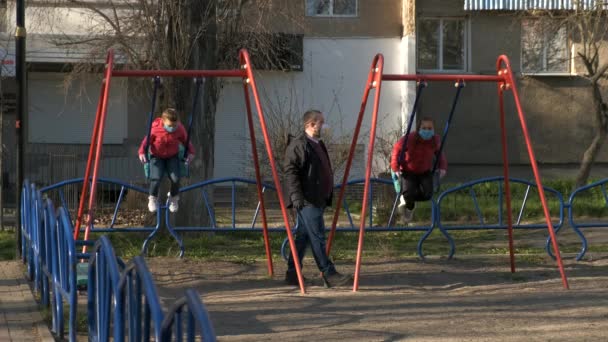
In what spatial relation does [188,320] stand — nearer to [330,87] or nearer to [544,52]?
[330,87]

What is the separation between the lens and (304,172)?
30.2 feet

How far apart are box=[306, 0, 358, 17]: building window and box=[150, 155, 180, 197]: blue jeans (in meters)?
12.9

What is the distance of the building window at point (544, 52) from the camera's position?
73.6 feet

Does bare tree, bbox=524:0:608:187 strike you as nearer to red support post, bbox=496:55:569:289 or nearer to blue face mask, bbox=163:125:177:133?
red support post, bbox=496:55:569:289

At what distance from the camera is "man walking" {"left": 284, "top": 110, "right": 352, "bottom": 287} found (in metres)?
9.12

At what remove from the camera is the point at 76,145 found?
75.7ft

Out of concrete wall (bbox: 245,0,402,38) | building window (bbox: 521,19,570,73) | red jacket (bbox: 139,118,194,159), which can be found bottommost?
red jacket (bbox: 139,118,194,159)

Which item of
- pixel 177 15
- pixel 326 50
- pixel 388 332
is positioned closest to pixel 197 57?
pixel 177 15

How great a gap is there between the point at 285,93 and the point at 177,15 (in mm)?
10091

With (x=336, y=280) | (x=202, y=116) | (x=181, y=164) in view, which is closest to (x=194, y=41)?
(x=202, y=116)

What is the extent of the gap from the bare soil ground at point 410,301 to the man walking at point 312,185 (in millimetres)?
341

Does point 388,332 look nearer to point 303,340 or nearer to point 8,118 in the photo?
point 303,340

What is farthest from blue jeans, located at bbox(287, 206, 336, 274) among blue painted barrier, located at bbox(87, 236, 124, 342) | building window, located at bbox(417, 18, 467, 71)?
building window, located at bbox(417, 18, 467, 71)

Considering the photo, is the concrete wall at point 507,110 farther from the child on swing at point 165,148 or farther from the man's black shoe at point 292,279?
the man's black shoe at point 292,279
